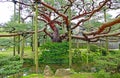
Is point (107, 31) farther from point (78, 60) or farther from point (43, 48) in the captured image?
point (43, 48)

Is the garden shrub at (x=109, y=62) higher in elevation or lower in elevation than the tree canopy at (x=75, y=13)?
lower

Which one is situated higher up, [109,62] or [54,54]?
[54,54]

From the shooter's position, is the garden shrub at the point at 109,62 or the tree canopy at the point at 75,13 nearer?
the garden shrub at the point at 109,62

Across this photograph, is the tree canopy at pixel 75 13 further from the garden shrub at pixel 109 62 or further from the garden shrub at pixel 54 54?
the garden shrub at pixel 109 62

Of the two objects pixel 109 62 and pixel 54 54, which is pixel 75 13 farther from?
pixel 109 62

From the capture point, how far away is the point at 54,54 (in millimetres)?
12266

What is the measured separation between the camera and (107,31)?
13.9 meters

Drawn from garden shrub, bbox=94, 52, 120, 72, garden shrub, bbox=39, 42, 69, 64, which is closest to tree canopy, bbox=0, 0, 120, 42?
garden shrub, bbox=39, 42, 69, 64

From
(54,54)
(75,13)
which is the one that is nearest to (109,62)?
(54,54)

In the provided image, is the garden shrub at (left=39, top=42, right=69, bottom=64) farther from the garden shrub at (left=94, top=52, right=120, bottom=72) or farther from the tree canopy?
the garden shrub at (left=94, top=52, right=120, bottom=72)

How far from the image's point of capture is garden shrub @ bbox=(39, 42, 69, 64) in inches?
Answer: 480

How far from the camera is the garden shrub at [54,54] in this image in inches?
480

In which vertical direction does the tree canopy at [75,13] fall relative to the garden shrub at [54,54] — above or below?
above

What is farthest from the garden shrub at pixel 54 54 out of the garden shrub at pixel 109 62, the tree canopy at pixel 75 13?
the garden shrub at pixel 109 62
